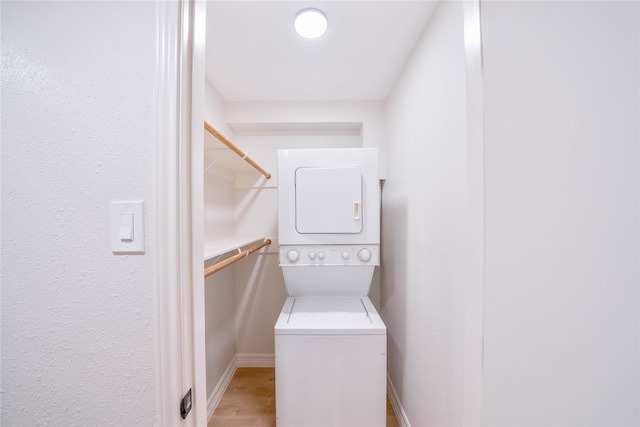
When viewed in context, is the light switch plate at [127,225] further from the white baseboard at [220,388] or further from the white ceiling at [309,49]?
the white baseboard at [220,388]

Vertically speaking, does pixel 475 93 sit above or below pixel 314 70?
below

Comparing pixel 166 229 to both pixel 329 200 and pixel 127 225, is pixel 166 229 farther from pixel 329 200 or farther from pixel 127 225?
pixel 329 200

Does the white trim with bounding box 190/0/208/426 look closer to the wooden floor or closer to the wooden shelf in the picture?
the wooden shelf

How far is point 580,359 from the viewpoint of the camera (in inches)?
29.0

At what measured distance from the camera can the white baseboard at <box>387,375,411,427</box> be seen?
157cm

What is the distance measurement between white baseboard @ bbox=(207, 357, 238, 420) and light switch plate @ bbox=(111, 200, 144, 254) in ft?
5.51

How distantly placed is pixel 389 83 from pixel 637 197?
1550 millimetres

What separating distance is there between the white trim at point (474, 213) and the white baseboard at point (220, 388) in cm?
173

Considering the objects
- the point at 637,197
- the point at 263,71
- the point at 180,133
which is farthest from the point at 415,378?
the point at 263,71

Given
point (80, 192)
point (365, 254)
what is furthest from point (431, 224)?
point (80, 192)

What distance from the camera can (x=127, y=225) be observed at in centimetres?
59

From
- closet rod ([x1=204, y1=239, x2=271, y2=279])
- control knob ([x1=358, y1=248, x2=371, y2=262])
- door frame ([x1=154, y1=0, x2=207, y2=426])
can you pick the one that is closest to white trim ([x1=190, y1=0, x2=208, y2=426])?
door frame ([x1=154, y1=0, x2=207, y2=426])

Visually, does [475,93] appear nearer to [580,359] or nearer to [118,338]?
[580,359]

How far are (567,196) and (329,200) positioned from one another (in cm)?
108
